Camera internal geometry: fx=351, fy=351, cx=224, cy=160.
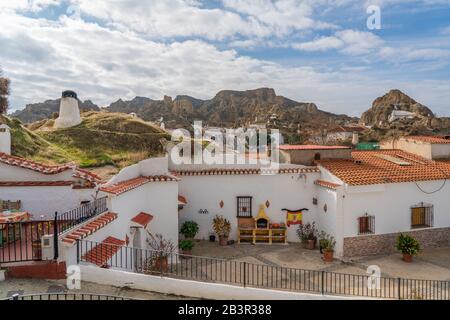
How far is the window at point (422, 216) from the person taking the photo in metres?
17.8

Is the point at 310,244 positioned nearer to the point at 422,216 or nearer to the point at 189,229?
the point at 189,229

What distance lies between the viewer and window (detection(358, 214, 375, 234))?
16750 mm

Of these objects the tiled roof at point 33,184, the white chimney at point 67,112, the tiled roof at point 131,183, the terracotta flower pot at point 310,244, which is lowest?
the terracotta flower pot at point 310,244

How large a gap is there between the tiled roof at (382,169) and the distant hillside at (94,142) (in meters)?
17.7

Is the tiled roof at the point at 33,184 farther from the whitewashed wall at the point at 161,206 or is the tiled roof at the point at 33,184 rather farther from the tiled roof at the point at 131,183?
the whitewashed wall at the point at 161,206

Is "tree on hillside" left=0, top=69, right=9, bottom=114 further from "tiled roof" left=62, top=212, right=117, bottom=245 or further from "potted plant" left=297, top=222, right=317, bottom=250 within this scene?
"potted plant" left=297, top=222, right=317, bottom=250

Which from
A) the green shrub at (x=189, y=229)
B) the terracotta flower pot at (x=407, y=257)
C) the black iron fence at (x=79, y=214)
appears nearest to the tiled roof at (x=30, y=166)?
the black iron fence at (x=79, y=214)

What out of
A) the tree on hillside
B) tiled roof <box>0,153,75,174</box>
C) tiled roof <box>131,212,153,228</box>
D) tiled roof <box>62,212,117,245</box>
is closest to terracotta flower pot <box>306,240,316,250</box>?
tiled roof <box>131,212,153,228</box>

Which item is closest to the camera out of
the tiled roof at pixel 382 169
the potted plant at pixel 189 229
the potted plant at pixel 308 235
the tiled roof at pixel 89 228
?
the tiled roof at pixel 89 228

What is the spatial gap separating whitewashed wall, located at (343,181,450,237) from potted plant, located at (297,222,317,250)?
1.80m

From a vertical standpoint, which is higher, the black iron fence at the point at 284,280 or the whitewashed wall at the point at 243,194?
the whitewashed wall at the point at 243,194

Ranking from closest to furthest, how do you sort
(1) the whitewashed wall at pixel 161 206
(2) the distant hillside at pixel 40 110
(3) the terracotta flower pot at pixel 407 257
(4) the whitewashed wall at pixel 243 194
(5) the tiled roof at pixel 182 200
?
1. (1) the whitewashed wall at pixel 161 206
2. (3) the terracotta flower pot at pixel 407 257
3. (5) the tiled roof at pixel 182 200
4. (4) the whitewashed wall at pixel 243 194
5. (2) the distant hillside at pixel 40 110

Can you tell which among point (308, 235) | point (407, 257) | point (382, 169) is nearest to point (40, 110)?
point (308, 235)

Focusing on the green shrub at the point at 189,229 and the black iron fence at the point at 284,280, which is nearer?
the black iron fence at the point at 284,280
